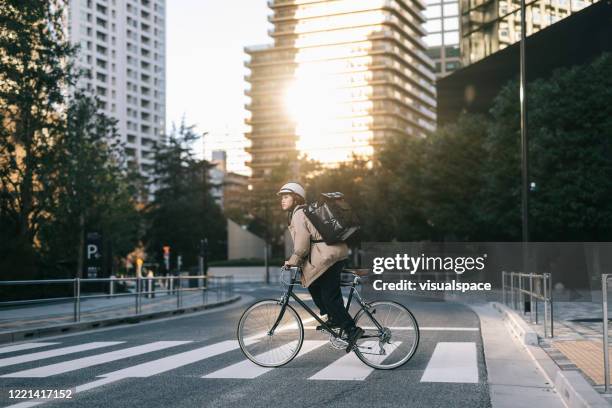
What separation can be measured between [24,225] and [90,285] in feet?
40.2

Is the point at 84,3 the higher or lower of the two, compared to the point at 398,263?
higher

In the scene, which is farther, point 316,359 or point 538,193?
point 538,193

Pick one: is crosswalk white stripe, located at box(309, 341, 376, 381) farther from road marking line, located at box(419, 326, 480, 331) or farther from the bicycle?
road marking line, located at box(419, 326, 480, 331)

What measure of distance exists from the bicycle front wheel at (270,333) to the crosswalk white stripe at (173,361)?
0.90 metres

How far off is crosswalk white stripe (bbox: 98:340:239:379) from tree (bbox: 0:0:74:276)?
15.3 metres

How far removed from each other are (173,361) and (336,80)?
441ft

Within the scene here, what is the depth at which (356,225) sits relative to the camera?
7.62m

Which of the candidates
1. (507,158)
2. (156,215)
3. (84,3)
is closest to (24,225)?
(507,158)

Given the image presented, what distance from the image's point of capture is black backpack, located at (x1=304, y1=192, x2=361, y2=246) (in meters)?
7.57

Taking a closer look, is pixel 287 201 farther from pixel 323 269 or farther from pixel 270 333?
pixel 270 333

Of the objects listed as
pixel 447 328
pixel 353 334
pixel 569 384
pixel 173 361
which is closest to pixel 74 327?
pixel 173 361

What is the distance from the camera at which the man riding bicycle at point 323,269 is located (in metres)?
7.59

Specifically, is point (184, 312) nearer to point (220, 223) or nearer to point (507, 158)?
point (507, 158)

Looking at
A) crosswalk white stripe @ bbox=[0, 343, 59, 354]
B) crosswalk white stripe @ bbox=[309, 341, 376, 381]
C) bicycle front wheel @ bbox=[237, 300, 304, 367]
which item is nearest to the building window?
crosswalk white stripe @ bbox=[0, 343, 59, 354]
